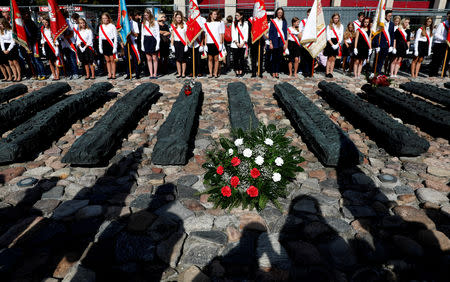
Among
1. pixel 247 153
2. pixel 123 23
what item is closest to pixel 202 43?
pixel 123 23

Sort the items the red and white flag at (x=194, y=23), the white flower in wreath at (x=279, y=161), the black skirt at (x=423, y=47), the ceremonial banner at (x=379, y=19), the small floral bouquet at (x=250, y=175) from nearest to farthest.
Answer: the small floral bouquet at (x=250, y=175)
the white flower in wreath at (x=279, y=161)
the ceremonial banner at (x=379, y=19)
the red and white flag at (x=194, y=23)
the black skirt at (x=423, y=47)

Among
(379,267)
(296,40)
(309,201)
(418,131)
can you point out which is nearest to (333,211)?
(309,201)

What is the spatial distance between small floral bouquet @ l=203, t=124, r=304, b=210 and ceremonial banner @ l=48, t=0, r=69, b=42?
833cm

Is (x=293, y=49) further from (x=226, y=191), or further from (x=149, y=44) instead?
(x=226, y=191)

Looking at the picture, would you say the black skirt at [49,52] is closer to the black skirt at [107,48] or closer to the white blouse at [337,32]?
the black skirt at [107,48]

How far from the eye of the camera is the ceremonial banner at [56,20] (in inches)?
335

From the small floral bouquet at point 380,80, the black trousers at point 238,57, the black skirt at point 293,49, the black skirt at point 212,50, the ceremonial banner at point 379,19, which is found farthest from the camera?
the black trousers at point 238,57

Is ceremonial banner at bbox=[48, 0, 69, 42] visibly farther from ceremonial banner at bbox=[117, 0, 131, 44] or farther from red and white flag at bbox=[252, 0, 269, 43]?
red and white flag at bbox=[252, 0, 269, 43]

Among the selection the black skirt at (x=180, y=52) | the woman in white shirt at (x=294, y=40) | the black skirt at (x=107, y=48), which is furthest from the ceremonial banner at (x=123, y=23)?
the woman in white shirt at (x=294, y=40)

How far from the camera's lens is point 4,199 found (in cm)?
319

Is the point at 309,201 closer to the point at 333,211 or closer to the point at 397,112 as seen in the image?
the point at 333,211

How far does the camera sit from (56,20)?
8680 mm

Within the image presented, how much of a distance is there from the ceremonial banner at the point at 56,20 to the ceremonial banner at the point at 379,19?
9.98m

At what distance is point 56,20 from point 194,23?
14.1 feet
